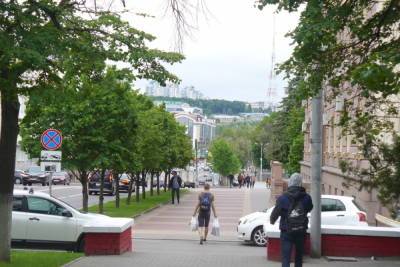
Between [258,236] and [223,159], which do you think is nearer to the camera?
[258,236]

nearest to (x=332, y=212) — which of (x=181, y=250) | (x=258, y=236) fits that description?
(x=258, y=236)

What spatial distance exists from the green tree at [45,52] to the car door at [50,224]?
387cm

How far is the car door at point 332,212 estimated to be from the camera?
63.6ft

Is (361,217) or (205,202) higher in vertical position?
(205,202)

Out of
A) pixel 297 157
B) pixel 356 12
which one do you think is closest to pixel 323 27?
pixel 356 12

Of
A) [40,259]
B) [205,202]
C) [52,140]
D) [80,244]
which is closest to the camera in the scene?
[40,259]

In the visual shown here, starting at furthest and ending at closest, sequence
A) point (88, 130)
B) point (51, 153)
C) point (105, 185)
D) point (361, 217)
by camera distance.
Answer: point (105, 185)
point (88, 130)
point (51, 153)
point (361, 217)

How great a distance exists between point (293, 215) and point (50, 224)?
297 inches

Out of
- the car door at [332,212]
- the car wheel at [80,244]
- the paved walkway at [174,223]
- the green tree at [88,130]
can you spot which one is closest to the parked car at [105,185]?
the paved walkway at [174,223]

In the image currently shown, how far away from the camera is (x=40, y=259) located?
13.9m

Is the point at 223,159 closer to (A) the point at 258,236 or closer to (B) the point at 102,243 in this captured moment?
(A) the point at 258,236

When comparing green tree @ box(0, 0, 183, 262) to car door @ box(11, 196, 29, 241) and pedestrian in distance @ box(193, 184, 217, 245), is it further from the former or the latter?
pedestrian in distance @ box(193, 184, 217, 245)

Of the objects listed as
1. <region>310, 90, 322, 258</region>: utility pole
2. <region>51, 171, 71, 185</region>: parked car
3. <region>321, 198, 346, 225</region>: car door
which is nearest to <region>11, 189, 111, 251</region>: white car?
<region>310, 90, 322, 258</region>: utility pole

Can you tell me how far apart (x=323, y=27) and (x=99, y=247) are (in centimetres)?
695
